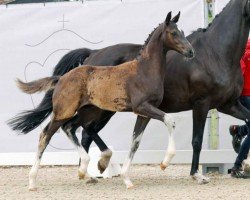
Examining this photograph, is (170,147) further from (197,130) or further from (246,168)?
(246,168)

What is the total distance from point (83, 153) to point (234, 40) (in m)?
2.28

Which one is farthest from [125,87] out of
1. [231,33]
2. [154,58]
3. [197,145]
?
[231,33]

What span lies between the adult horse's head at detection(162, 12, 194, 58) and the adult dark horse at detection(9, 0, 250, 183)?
2.31ft

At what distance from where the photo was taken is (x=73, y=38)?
10.3 metres

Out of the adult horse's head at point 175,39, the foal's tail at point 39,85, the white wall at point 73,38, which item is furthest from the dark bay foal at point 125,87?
the white wall at point 73,38

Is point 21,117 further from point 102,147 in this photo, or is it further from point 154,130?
point 154,130

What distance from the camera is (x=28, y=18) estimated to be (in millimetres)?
10523

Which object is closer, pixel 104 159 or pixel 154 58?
pixel 154 58

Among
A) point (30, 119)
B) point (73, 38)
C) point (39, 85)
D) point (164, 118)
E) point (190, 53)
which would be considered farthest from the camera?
point (73, 38)

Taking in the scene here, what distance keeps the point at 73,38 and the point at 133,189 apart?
3.21m

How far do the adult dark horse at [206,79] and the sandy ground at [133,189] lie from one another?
0.47 m

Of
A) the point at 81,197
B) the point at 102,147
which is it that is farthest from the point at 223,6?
the point at 81,197

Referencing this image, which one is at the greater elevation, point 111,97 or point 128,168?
point 111,97

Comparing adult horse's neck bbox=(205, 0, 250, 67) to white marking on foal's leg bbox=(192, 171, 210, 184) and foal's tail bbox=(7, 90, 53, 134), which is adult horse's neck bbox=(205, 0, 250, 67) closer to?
white marking on foal's leg bbox=(192, 171, 210, 184)
